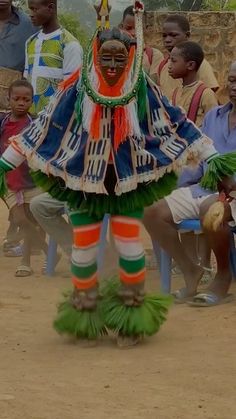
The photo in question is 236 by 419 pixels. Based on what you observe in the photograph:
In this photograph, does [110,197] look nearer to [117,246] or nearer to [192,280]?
[117,246]

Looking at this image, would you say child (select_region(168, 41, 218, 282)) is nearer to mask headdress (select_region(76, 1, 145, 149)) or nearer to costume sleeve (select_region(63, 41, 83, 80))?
costume sleeve (select_region(63, 41, 83, 80))

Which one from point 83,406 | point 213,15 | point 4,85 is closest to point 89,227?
point 83,406

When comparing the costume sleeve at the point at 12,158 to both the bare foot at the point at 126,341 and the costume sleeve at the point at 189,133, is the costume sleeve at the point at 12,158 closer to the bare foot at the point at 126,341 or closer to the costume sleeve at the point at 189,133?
the costume sleeve at the point at 189,133

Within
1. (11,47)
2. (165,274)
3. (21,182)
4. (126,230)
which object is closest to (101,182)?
(126,230)

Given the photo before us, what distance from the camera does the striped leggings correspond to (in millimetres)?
5539

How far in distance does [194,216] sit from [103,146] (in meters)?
1.36

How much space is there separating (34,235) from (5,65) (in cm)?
145

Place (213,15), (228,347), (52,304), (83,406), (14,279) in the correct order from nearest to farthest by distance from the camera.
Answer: (83,406) → (228,347) → (52,304) → (14,279) → (213,15)

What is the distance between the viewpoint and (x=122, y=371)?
4.99 meters

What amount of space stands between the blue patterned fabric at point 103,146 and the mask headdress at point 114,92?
0.05 m

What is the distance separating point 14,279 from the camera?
7.64 metres

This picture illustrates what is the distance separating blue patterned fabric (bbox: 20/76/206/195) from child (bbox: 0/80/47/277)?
2250 mm

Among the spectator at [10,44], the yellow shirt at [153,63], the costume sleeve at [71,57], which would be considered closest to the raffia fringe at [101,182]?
the costume sleeve at [71,57]

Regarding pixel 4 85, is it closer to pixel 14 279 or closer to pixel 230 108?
pixel 14 279
